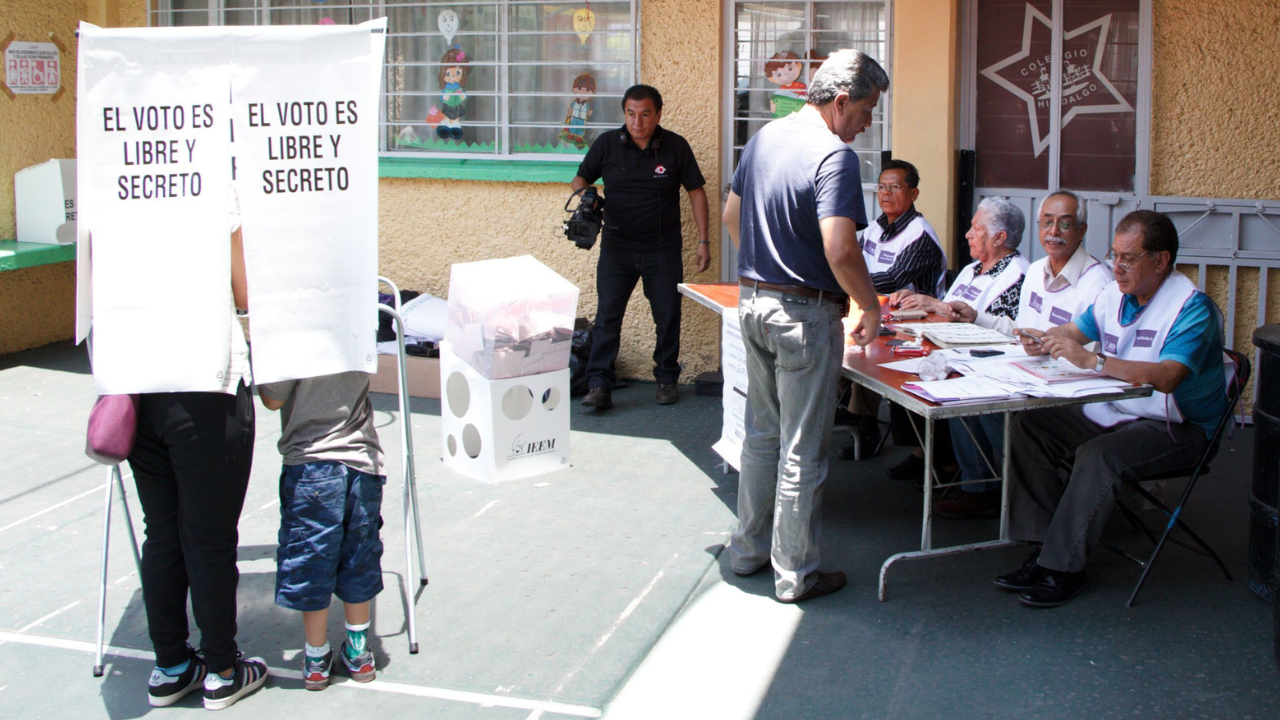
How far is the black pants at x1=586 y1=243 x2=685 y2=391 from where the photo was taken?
21.7ft

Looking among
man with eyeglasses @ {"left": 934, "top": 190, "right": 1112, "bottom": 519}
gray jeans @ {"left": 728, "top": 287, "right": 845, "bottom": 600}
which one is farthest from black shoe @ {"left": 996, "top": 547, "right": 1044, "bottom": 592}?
gray jeans @ {"left": 728, "top": 287, "right": 845, "bottom": 600}

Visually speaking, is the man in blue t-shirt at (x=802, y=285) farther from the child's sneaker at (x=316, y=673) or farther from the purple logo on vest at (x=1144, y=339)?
the child's sneaker at (x=316, y=673)

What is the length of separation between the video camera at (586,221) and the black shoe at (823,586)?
295 centimetres

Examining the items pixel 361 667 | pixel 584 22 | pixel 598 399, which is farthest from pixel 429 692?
pixel 584 22

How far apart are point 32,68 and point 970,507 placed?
674cm

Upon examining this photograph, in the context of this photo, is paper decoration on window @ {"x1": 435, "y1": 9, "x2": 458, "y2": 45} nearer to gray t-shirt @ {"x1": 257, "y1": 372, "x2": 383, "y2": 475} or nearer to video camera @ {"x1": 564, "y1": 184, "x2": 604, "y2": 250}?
video camera @ {"x1": 564, "y1": 184, "x2": 604, "y2": 250}

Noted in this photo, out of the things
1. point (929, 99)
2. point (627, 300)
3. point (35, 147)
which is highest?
point (929, 99)

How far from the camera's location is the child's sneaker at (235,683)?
3.34m

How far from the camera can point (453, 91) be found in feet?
24.5

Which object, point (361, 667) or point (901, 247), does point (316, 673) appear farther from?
point (901, 247)

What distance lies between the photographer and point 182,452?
3162 mm

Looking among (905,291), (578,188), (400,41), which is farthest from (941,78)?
(400,41)

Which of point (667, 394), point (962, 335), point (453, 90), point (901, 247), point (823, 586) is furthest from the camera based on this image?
point (453, 90)

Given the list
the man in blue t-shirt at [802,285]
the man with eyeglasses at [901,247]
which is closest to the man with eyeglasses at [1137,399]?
the man in blue t-shirt at [802,285]
